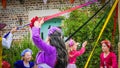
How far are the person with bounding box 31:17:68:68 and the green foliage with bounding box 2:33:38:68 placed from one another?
13.0 feet

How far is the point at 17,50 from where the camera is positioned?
1118 cm

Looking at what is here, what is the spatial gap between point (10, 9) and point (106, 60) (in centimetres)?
446

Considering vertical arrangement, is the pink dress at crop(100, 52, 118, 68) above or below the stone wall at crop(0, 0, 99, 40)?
below

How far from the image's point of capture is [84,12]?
464 inches

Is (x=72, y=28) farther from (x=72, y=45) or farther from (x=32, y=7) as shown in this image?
(x=72, y=45)

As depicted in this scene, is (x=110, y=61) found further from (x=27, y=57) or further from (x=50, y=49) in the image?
(x=50, y=49)

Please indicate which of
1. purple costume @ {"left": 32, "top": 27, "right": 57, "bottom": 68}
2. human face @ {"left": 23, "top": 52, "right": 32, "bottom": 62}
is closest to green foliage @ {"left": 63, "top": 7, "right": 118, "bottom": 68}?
human face @ {"left": 23, "top": 52, "right": 32, "bottom": 62}

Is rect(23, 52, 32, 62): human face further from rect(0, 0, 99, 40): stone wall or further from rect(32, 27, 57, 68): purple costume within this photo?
rect(0, 0, 99, 40): stone wall

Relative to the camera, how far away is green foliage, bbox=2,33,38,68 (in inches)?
431

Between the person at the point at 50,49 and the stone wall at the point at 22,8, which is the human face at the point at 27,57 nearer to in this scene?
the person at the point at 50,49

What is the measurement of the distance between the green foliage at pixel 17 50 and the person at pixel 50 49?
3.96m

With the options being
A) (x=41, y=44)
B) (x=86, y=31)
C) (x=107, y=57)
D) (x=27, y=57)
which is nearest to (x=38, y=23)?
(x=41, y=44)

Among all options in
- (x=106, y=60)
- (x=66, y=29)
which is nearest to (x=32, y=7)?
(x=66, y=29)

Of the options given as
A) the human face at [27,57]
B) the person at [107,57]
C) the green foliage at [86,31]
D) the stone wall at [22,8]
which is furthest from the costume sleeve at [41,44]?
the stone wall at [22,8]
